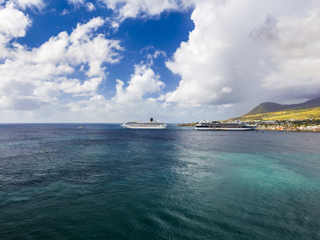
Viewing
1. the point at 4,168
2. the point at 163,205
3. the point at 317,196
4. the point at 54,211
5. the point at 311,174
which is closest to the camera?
the point at 54,211

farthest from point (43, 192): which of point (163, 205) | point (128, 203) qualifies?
point (163, 205)

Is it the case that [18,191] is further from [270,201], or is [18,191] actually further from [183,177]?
[270,201]

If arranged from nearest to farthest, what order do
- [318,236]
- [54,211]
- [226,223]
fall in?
[318,236]
[226,223]
[54,211]

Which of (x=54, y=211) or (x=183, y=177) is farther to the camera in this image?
(x=183, y=177)

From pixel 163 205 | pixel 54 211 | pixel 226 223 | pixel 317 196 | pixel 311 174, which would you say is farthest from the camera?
pixel 311 174

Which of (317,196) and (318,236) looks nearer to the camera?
(318,236)

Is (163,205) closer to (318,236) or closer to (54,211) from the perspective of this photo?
(54,211)

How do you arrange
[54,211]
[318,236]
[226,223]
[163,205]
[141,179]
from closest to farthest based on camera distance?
[318,236] → [226,223] → [54,211] → [163,205] → [141,179]

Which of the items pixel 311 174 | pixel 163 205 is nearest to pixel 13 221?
pixel 163 205
